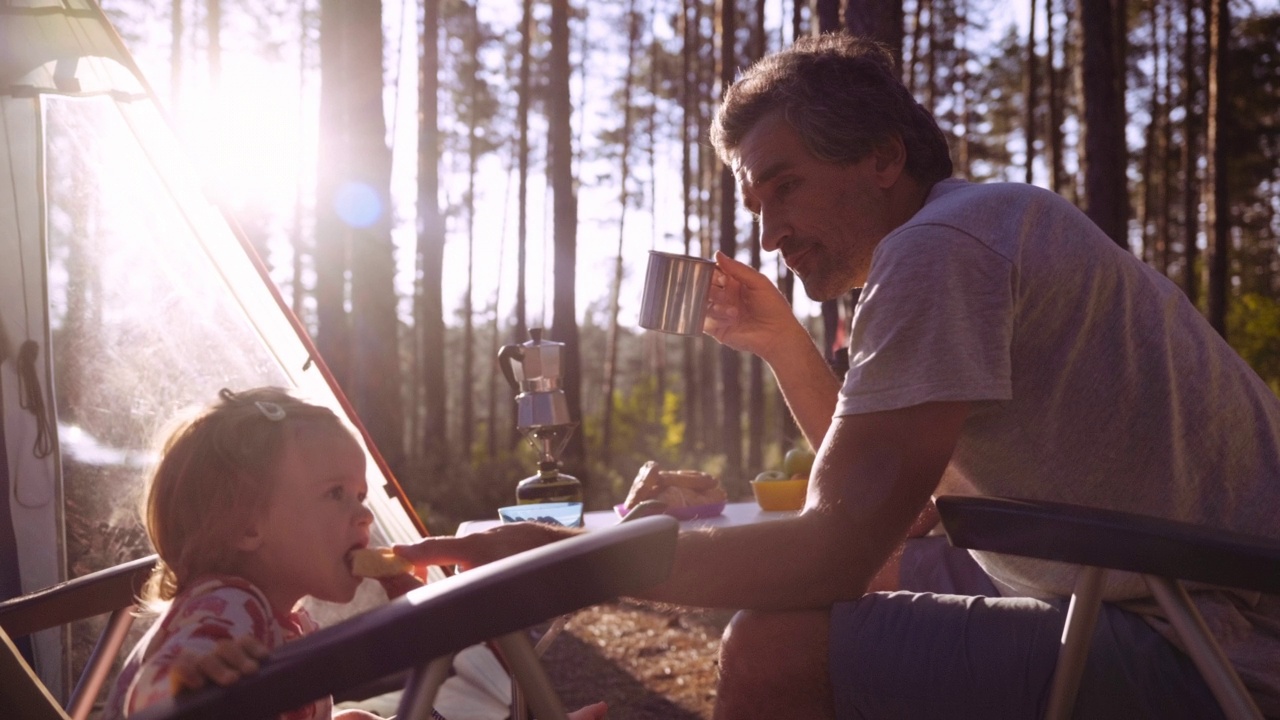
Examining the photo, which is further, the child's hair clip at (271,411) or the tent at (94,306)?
the tent at (94,306)

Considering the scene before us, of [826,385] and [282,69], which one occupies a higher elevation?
[282,69]

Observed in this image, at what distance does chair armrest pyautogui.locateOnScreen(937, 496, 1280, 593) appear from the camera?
1.16 metres

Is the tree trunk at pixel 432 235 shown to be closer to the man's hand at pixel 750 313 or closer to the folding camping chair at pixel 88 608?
the man's hand at pixel 750 313

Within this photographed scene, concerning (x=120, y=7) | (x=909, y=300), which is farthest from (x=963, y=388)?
(x=120, y=7)

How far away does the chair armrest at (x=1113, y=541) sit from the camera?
1.16 m

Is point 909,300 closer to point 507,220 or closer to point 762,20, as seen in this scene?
point 762,20

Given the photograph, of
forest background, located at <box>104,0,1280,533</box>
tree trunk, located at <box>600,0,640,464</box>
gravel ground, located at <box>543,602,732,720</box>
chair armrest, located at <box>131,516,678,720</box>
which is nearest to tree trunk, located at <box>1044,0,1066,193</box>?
forest background, located at <box>104,0,1280,533</box>

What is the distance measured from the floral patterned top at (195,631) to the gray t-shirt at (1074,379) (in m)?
1.08

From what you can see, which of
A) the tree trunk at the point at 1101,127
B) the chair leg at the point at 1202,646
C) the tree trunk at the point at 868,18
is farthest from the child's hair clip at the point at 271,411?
the tree trunk at the point at 1101,127

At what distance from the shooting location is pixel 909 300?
1543 mm

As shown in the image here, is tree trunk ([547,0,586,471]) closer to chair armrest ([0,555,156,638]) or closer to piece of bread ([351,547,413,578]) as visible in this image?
chair armrest ([0,555,156,638])

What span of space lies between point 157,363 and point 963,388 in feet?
8.29

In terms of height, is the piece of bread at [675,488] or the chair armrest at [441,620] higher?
the chair armrest at [441,620]

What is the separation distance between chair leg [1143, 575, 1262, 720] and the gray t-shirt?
1.15 feet
